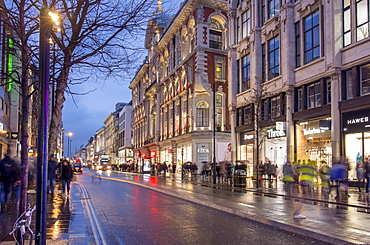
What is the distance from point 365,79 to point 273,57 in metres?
10.6

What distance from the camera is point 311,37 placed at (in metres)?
27.7

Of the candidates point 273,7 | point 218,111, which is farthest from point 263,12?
point 218,111

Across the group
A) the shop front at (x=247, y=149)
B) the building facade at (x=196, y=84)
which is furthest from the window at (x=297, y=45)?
the building facade at (x=196, y=84)

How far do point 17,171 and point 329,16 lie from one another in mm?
20823

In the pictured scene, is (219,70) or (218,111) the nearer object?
(218,111)

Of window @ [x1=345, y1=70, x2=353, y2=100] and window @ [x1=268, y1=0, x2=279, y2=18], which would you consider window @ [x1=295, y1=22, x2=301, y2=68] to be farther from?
window @ [x1=345, y1=70, x2=353, y2=100]

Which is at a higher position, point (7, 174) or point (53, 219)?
point (7, 174)

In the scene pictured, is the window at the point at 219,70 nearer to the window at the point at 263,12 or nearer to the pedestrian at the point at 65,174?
the window at the point at 263,12

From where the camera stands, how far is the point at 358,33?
23.3 metres

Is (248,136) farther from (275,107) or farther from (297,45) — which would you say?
(297,45)

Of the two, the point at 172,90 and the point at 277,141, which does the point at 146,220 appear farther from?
the point at 172,90

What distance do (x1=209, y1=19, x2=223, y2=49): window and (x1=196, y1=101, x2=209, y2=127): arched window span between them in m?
7.91

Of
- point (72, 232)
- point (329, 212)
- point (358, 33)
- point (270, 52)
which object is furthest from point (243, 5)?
point (72, 232)

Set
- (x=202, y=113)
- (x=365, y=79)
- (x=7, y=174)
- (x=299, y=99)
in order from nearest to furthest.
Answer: (x=7, y=174) → (x=365, y=79) → (x=299, y=99) → (x=202, y=113)
